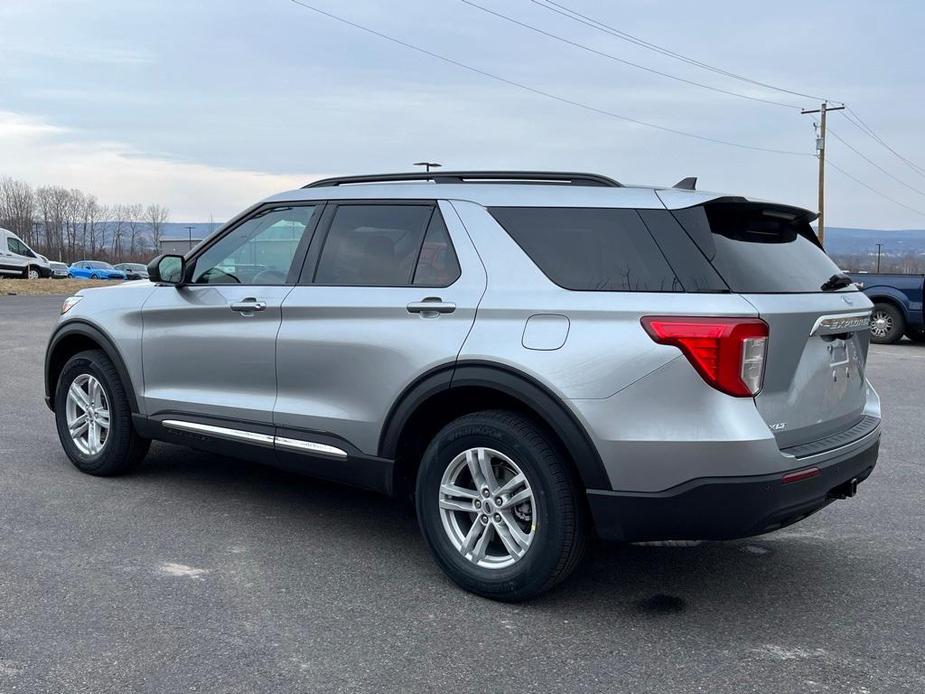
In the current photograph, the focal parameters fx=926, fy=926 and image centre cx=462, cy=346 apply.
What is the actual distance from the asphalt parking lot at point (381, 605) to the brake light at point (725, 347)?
1.04m

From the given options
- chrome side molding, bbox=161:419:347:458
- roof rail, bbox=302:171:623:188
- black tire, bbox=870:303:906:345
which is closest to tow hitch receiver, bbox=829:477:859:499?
roof rail, bbox=302:171:623:188

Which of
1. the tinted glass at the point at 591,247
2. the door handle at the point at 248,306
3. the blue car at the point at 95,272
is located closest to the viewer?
the tinted glass at the point at 591,247

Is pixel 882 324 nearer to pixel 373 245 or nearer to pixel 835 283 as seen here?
pixel 835 283

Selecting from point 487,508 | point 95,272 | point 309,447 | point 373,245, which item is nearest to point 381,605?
point 487,508

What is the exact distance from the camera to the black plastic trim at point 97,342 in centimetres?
565

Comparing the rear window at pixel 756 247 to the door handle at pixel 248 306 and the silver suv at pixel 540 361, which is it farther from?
the door handle at pixel 248 306

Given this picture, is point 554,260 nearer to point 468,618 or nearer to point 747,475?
point 747,475

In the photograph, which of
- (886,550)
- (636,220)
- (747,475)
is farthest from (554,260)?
(886,550)

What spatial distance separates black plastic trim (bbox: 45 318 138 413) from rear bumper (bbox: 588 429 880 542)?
3.24 meters

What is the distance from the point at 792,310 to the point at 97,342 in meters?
4.21

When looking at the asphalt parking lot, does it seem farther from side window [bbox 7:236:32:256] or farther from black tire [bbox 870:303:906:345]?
side window [bbox 7:236:32:256]

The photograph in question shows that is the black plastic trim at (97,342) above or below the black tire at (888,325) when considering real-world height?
above

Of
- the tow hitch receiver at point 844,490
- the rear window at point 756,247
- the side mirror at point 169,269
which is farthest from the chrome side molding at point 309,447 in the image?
the tow hitch receiver at point 844,490

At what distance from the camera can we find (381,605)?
3945 mm
